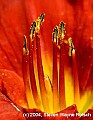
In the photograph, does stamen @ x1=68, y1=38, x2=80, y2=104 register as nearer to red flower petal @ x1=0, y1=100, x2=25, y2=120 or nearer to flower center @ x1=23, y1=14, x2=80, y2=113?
flower center @ x1=23, y1=14, x2=80, y2=113

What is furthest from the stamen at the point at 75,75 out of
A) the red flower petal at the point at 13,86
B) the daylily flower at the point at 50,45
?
Answer: the red flower petal at the point at 13,86

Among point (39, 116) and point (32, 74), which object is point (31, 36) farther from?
point (39, 116)

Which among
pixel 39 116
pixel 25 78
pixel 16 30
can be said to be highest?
pixel 16 30

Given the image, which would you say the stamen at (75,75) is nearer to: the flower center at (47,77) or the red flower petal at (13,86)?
the flower center at (47,77)

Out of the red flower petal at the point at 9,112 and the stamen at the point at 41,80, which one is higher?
the stamen at the point at 41,80

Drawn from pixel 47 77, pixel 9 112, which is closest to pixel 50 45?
pixel 47 77

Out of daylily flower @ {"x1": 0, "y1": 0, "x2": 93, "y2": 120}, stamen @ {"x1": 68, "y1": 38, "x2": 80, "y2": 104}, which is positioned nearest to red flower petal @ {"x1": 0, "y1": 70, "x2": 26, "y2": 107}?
daylily flower @ {"x1": 0, "y1": 0, "x2": 93, "y2": 120}

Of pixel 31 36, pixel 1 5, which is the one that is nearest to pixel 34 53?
pixel 31 36
